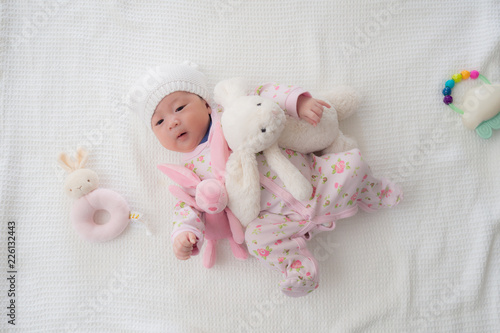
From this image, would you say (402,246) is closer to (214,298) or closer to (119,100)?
(214,298)

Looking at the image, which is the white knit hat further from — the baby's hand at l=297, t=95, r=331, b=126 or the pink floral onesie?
the baby's hand at l=297, t=95, r=331, b=126

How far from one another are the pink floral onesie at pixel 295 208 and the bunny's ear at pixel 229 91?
0.21ft

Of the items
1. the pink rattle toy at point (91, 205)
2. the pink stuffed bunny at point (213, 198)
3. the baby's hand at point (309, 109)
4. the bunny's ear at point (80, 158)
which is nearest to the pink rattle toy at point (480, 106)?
the baby's hand at point (309, 109)

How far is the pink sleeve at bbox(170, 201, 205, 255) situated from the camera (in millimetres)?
1193

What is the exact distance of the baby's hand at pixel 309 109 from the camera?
47.4 inches

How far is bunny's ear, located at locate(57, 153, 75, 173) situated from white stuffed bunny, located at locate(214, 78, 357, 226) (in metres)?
0.56

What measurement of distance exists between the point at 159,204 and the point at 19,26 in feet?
2.83

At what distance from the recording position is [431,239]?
53.6 inches

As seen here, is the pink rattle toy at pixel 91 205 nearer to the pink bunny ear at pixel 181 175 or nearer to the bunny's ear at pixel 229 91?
the pink bunny ear at pixel 181 175

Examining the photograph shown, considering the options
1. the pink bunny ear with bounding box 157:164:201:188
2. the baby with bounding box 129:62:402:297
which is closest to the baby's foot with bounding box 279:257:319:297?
the baby with bounding box 129:62:402:297

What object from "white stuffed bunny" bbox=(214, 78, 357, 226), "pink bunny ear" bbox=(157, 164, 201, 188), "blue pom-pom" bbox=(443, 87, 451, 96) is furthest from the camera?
"blue pom-pom" bbox=(443, 87, 451, 96)

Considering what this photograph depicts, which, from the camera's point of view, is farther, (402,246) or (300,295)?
(402,246)

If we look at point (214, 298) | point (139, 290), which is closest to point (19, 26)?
point (139, 290)

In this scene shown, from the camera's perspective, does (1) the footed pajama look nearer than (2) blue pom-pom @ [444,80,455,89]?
Yes
